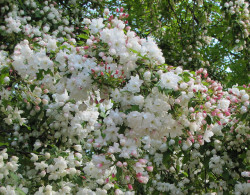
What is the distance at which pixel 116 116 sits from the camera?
8.30 feet

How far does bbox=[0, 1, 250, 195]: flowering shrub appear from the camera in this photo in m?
2.50

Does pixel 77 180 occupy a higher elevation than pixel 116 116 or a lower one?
lower

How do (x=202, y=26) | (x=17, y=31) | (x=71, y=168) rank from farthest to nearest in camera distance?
1. (x=202, y=26)
2. (x=17, y=31)
3. (x=71, y=168)

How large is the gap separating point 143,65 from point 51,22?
3822mm

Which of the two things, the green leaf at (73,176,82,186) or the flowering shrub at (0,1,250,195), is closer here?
the flowering shrub at (0,1,250,195)

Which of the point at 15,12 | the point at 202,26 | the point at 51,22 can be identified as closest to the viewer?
the point at 15,12

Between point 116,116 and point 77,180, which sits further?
point 77,180

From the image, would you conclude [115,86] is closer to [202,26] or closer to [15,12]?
[15,12]

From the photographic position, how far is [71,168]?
3367mm

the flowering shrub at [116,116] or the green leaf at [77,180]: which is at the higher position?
the flowering shrub at [116,116]

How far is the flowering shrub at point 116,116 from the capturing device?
250 cm

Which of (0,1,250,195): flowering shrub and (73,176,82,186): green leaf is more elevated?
(0,1,250,195): flowering shrub

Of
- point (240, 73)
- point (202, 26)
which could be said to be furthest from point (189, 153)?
point (202, 26)

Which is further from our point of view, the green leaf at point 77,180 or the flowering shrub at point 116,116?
the green leaf at point 77,180
